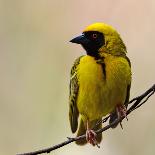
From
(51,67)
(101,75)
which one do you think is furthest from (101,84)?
(51,67)

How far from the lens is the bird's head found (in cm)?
478

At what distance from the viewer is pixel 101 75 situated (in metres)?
Answer: 4.69

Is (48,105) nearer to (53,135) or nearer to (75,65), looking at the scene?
(53,135)

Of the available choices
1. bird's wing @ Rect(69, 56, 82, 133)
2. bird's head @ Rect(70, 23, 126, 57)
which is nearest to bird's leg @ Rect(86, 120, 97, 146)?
bird's wing @ Rect(69, 56, 82, 133)

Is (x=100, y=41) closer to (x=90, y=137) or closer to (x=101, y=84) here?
(x=101, y=84)

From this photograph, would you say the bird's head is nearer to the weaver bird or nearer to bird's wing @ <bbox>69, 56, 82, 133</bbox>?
the weaver bird

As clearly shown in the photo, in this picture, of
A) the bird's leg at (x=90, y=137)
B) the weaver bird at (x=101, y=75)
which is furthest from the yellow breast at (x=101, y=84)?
the bird's leg at (x=90, y=137)

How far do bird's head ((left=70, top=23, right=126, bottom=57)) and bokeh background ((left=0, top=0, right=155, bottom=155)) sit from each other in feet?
3.94

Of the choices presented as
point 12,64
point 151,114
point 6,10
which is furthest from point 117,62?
point 6,10

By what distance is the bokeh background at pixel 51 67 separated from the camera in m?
6.66

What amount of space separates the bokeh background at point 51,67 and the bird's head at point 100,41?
47.3 inches

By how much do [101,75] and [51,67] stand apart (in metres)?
2.84

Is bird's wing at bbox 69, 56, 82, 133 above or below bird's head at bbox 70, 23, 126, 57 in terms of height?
below

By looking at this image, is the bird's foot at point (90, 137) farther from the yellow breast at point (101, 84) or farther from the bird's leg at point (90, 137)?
the yellow breast at point (101, 84)
